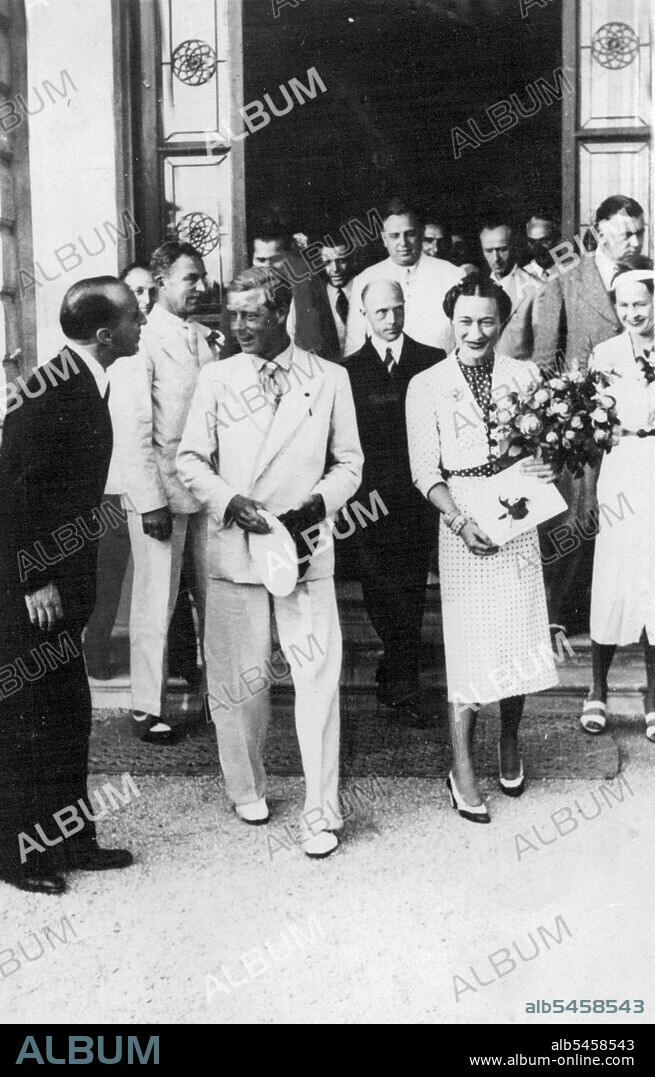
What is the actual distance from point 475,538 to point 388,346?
698 mm

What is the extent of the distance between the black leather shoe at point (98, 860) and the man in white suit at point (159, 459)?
429mm

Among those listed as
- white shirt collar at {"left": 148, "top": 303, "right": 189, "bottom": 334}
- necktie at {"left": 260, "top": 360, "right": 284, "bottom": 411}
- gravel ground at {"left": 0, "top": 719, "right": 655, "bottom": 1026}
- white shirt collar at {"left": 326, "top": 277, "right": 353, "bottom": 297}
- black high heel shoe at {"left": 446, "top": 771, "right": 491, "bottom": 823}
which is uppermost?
white shirt collar at {"left": 326, "top": 277, "right": 353, "bottom": 297}

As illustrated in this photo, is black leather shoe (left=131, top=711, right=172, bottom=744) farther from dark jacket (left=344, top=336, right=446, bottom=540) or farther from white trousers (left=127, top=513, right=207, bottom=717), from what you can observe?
dark jacket (left=344, top=336, right=446, bottom=540)

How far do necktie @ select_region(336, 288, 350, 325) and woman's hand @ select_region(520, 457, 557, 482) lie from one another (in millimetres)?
754

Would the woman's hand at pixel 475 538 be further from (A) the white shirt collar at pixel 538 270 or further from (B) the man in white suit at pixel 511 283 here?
(A) the white shirt collar at pixel 538 270

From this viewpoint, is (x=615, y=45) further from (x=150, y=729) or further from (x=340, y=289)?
Answer: (x=150, y=729)

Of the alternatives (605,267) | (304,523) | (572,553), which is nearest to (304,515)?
(304,523)

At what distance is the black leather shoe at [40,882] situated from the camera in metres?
3.63

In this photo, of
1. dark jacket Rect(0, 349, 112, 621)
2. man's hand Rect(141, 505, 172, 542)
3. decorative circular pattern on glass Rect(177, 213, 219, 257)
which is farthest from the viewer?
man's hand Rect(141, 505, 172, 542)

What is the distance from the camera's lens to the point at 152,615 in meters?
4.00

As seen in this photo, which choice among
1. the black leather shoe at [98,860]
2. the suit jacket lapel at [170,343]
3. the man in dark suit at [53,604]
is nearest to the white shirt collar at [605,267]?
the suit jacket lapel at [170,343]

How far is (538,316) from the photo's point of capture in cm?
375

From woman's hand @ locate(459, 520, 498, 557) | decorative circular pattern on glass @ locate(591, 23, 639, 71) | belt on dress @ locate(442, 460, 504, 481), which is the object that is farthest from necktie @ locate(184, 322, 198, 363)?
decorative circular pattern on glass @ locate(591, 23, 639, 71)

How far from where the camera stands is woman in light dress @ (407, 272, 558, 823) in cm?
371
